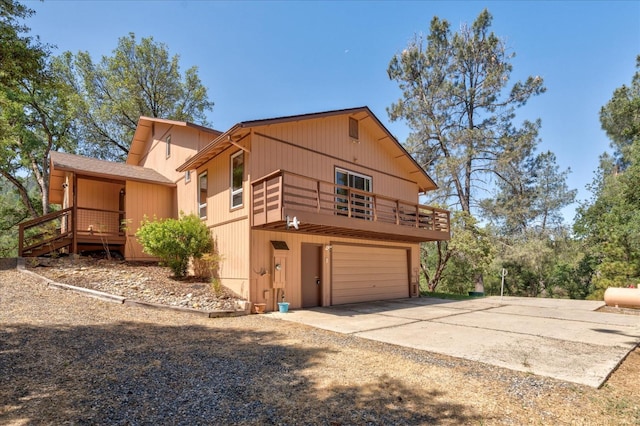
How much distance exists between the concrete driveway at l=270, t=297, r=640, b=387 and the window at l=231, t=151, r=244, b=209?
376 centimetres

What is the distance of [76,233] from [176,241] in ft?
16.6

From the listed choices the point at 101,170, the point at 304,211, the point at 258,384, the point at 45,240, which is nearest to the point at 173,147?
the point at 101,170

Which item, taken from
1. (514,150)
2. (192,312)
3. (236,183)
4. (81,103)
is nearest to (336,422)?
(192,312)

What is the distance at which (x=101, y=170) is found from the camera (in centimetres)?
1373

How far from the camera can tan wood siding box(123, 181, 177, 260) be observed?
14.3 meters

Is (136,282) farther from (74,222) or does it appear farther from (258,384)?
(258,384)

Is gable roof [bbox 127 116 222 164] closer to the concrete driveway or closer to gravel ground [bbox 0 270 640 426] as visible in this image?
gravel ground [bbox 0 270 640 426]

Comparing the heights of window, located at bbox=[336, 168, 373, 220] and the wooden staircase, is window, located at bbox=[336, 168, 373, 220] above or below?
above

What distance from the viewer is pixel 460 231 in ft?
64.4

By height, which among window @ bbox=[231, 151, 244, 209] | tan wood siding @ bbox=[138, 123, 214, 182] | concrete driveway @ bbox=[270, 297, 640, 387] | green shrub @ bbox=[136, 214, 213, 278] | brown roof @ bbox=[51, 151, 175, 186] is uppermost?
tan wood siding @ bbox=[138, 123, 214, 182]

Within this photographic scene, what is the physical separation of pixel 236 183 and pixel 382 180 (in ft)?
21.7

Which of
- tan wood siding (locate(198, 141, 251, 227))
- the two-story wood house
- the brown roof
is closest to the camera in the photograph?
the two-story wood house

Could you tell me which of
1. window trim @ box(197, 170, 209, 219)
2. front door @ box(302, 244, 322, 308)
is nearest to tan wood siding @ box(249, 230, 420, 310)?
front door @ box(302, 244, 322, 308)

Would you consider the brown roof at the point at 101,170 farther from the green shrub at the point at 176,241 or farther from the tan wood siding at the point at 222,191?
the green shrub at the point at 176,241
